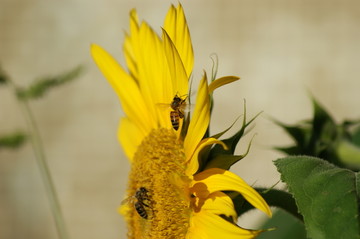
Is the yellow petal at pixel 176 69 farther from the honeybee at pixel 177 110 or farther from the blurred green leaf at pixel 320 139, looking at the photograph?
the blurred green leaf at pixel 320 139

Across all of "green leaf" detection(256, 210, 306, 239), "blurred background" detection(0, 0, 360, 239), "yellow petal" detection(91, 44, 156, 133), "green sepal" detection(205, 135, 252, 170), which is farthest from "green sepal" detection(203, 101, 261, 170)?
"blurred background" detection(0, 0, 360, 239)

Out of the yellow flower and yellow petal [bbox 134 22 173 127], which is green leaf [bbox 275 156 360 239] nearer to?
the yellow flower

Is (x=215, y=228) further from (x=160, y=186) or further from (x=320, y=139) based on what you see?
(x=320, y=139)

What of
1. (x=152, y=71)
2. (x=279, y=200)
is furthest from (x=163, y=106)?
(x=279, y=200)

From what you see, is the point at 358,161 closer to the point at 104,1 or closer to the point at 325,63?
→ the point at 325,63

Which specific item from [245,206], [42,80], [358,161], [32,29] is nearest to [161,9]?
[32,29]

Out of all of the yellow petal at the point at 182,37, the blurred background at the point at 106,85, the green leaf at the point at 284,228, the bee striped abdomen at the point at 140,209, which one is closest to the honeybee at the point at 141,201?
the bee striped abdomen at the point at 140,209
